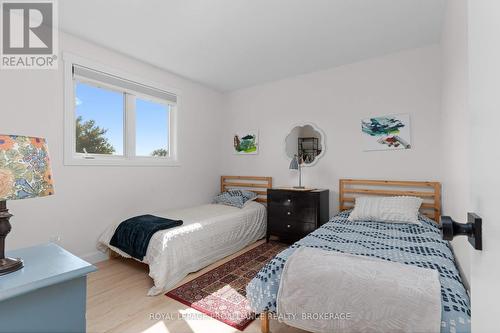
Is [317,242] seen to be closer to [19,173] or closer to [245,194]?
[19,173]

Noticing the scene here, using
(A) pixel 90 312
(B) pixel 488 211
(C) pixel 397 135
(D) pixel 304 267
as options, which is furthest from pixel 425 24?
(A) pixel 90 312

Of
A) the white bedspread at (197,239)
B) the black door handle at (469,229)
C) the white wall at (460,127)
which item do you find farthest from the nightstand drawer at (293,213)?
the black door handle at (469,229)

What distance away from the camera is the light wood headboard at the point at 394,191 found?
279 centimetres

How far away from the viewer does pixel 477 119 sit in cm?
54

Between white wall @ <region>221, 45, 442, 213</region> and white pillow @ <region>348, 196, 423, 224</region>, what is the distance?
1.55 feet

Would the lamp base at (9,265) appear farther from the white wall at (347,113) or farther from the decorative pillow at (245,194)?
the white wall at (347,113)

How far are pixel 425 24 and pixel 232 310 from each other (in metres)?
3.13

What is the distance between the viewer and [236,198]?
3.77 metres

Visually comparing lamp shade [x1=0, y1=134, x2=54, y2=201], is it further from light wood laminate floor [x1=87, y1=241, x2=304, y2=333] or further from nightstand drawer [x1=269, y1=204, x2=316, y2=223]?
nightstand drawer [x1=269, y1=204, x2=316, y2=223]

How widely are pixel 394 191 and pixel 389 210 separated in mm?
594

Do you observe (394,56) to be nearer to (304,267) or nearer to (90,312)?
(304,267)

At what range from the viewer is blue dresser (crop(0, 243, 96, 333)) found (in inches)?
36.9

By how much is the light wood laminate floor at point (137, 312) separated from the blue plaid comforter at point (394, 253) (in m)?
0.37

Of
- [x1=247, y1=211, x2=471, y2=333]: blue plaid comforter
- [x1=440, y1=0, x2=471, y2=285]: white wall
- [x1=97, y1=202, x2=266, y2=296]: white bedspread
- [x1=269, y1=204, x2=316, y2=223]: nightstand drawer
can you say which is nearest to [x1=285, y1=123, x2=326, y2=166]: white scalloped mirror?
[x1=269, y1=204, x2=316, y2=223]: nightstand drawer
